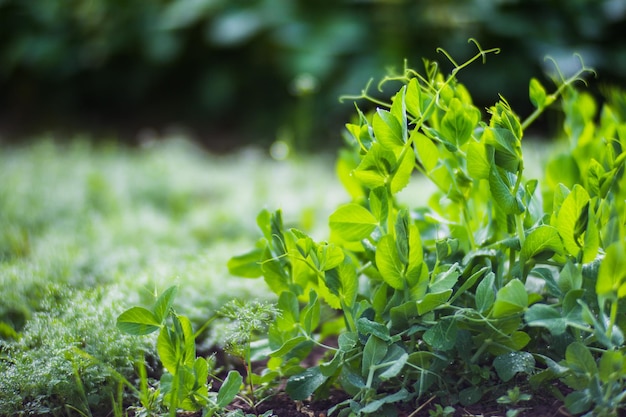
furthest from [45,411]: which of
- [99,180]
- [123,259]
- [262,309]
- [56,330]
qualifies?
[99,180]

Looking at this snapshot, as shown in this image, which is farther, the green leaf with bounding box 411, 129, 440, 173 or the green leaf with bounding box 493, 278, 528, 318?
the green leaf with bounding box 411, 129, 440, 173

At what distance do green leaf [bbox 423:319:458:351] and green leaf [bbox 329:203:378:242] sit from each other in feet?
0.69

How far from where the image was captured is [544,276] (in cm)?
106

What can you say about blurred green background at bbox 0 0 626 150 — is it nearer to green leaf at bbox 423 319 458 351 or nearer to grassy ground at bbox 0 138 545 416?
grassy ground at bbox 0 138 545 416

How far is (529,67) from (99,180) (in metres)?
2.77

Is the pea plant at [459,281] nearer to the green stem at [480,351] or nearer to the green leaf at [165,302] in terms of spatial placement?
the green stem at [480,351]

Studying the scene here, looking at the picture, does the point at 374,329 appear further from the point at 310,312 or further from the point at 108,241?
the point at 108,241

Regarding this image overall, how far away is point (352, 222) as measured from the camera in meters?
1.11

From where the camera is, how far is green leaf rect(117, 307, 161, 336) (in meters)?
1.03

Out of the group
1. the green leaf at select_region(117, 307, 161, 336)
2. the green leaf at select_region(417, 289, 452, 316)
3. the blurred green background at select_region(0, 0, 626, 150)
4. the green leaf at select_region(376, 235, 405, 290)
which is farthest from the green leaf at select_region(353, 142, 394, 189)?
the blurred green background at select_region(0, 0, 626, 150)

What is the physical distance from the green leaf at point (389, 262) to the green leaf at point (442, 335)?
0.09 m

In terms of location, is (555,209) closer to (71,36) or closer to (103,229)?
(103,229)

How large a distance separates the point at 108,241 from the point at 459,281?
124 centimetres

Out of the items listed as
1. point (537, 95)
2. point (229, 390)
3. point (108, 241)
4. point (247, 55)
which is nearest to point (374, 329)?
point (229, 390)
